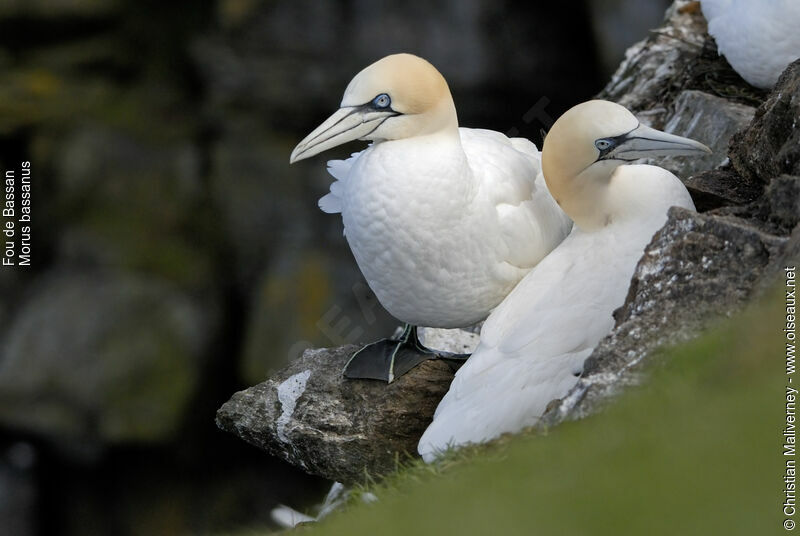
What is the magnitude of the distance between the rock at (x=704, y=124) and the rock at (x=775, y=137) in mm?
923

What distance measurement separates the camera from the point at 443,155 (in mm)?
4414

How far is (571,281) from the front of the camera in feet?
14.5

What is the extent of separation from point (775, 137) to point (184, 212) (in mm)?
9408

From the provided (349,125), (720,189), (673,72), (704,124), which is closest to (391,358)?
(349,125)

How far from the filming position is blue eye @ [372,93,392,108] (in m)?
4.44

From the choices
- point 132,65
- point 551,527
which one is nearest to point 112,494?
point 132,65

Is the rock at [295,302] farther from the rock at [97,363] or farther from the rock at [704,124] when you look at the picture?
the rock at [704,124]

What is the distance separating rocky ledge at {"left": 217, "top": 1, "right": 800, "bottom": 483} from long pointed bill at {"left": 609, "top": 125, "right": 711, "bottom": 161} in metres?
0.29

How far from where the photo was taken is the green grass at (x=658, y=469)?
82.9 inches

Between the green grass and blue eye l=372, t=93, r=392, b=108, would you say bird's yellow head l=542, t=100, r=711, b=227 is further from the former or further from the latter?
the green grass

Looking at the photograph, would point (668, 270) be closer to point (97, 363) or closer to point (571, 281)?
point (571, 281)

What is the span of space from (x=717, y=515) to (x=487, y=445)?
170 cm

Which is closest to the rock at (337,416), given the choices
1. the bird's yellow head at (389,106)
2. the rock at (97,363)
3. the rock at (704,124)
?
the bird's yellow head at (389,106)

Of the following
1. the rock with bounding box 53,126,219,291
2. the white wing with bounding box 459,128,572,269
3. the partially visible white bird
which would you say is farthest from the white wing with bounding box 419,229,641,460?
the rock with bounding box 53,126,219,291
